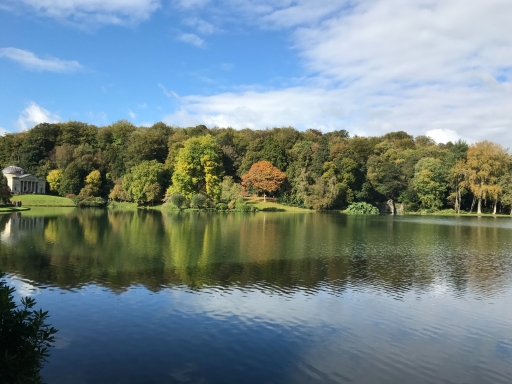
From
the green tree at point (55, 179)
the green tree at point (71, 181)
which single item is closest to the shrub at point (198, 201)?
the green tree at point (71, 181)

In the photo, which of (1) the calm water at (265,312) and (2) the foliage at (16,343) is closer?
(2) the foliage at (16,343)

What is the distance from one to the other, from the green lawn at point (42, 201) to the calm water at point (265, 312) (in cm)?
4080

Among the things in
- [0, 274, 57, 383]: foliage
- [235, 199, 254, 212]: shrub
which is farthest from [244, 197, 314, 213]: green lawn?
[0, 274, 57, 383]: foliage

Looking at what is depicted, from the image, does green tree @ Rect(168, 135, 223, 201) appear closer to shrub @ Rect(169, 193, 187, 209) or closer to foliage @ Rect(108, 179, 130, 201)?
shrub @ Rect(169, 193, 187, 209)

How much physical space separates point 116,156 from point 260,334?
69240mm

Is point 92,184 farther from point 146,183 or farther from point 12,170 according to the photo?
point 12,170

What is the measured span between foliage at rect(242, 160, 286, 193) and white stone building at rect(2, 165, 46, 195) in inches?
1366

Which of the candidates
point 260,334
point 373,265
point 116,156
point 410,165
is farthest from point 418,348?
point 116,156

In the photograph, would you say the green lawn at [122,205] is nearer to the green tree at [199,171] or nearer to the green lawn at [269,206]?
the green tree at [199,171]

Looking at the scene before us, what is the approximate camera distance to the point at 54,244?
70.1 ft

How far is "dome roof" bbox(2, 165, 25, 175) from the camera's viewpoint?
6806cm

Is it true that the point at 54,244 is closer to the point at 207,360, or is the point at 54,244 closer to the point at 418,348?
the point at 207,360

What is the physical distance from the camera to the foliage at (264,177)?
66.9m

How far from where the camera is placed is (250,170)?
6850 centimetres
